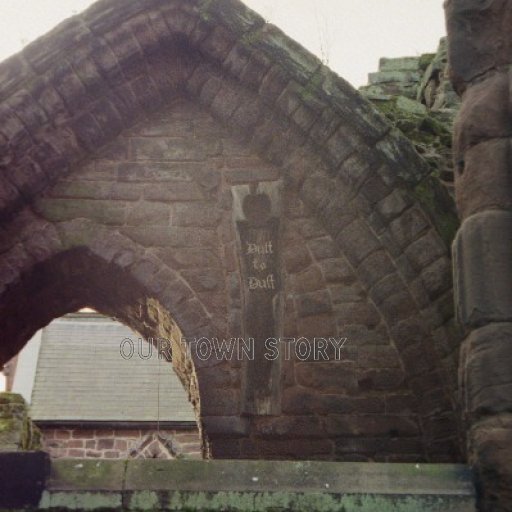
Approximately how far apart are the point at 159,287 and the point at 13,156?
1.27 metres

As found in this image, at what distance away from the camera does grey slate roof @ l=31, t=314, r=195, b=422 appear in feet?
50.5

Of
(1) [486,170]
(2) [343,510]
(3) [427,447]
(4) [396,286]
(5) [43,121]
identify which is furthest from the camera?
(5) [43,121]

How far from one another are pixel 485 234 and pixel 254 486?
4.30ft

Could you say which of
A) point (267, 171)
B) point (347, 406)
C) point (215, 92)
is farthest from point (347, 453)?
point (215, 92)

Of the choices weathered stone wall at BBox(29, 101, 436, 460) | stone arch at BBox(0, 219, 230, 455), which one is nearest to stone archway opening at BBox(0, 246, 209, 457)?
stone arch at BBox(0, 219, 230, 455)

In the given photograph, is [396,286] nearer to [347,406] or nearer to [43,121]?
[347,406]

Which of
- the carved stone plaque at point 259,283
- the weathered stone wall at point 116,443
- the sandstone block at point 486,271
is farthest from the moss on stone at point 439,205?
the weathered stone wall at point 116,443

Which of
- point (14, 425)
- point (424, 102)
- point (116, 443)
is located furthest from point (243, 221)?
point (116, 443)

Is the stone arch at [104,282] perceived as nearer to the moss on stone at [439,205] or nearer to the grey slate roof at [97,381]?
the moss on stone at [439,205]

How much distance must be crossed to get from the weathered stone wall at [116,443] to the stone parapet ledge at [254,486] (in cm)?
1227

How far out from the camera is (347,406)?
184 inches

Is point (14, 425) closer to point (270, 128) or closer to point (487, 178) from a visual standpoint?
point (270, 128)

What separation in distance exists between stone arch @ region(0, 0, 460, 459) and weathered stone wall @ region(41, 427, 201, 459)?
34.5 feet

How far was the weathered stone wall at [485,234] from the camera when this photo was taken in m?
2.83
